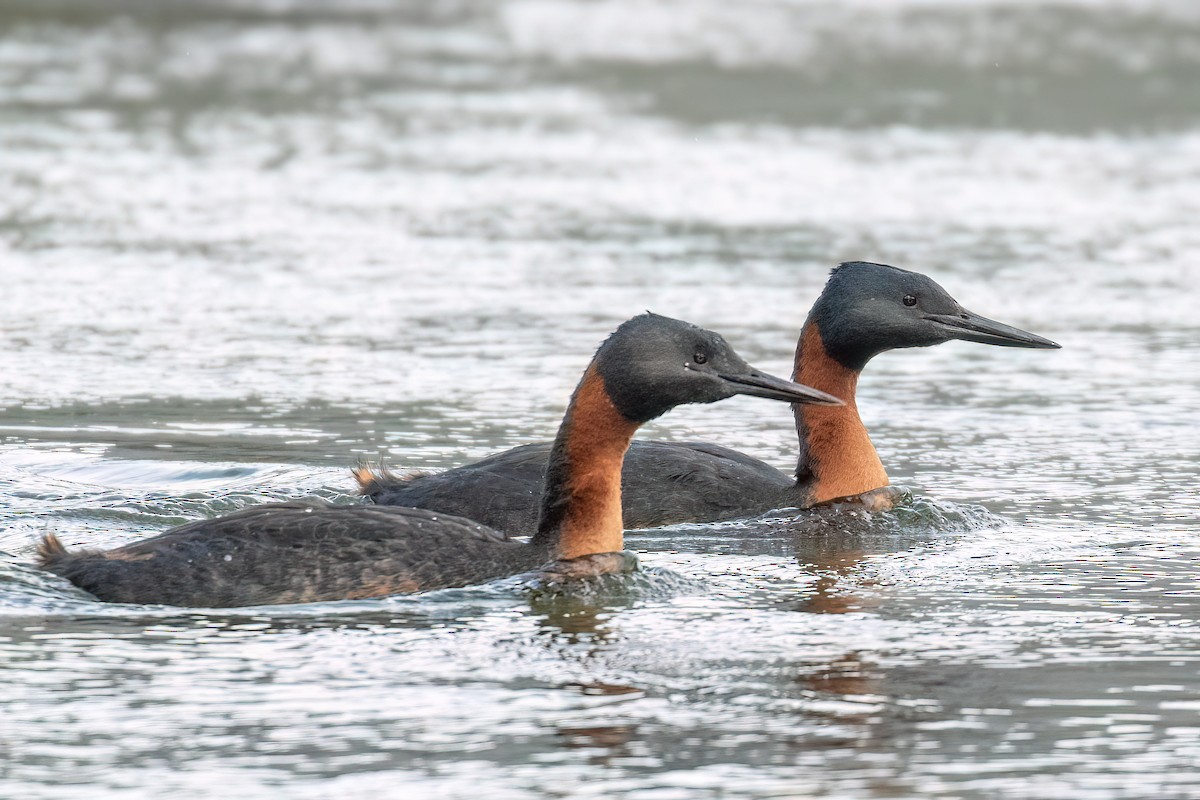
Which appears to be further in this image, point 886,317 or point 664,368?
point 886,317

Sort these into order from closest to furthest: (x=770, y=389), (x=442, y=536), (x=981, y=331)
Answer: (x=442, y=536) < (x=770, y=389) < (x=981, y=331)

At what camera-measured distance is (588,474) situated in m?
8.44

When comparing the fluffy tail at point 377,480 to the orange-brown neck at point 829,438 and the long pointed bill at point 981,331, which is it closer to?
the orange-brown neck at point 829,438

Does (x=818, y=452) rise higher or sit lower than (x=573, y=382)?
lower

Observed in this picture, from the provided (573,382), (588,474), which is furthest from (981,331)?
(573,382)

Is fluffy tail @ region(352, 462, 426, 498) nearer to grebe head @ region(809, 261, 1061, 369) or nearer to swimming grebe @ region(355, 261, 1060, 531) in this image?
swimming grebe @ region(355, 261, 1060, 531)

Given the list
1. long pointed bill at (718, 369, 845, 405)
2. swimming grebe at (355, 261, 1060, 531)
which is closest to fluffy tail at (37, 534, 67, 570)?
swimming grebe at (355, 261, 1060, 531)

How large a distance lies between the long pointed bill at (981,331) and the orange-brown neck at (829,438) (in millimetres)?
475

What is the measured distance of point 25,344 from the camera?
13680 mm

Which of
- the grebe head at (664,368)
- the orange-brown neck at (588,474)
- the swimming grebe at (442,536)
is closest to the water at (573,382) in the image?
the swimming grebe at (442,536)

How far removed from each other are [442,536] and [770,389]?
4.61 feet

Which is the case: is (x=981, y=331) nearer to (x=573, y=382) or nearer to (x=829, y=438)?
(x=829, y=438)

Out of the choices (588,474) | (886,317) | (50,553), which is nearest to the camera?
(50,553)

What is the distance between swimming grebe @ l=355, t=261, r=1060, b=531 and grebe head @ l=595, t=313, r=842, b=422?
143 centimetres
